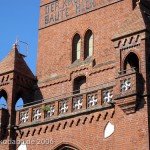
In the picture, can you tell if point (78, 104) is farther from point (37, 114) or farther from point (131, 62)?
point (131, 62)

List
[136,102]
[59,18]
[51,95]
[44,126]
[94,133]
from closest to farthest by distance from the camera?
1. [136,102]
2. [94,133]
3. [44,126]
4. [51,95]
5. [59,18]

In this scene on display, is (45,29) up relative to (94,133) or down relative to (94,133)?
up

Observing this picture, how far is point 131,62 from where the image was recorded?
25.5 meters

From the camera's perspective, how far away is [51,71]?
30812 mm

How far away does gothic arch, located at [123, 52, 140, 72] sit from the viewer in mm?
24859

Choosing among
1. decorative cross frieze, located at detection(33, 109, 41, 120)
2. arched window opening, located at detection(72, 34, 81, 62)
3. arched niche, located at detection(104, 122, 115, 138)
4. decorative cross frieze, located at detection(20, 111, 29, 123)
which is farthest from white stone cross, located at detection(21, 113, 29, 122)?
arched niche, located at detection(104, 122, 115, 138)

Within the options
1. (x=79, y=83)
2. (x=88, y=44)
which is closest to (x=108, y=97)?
(x=79, y=83)

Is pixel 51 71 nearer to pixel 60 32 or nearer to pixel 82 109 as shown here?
pixel 60 32

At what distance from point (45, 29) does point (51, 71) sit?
268 centimetres

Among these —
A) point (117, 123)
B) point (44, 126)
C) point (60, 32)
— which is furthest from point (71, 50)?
point (117, 123)

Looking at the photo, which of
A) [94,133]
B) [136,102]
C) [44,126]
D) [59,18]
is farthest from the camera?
[59,18]

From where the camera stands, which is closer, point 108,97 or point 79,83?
point 108,97

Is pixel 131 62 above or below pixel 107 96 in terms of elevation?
above

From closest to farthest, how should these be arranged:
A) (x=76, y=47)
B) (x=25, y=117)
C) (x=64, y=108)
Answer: (x=64, y=108) → (x=25, y=117) → (x=76, y=47)
